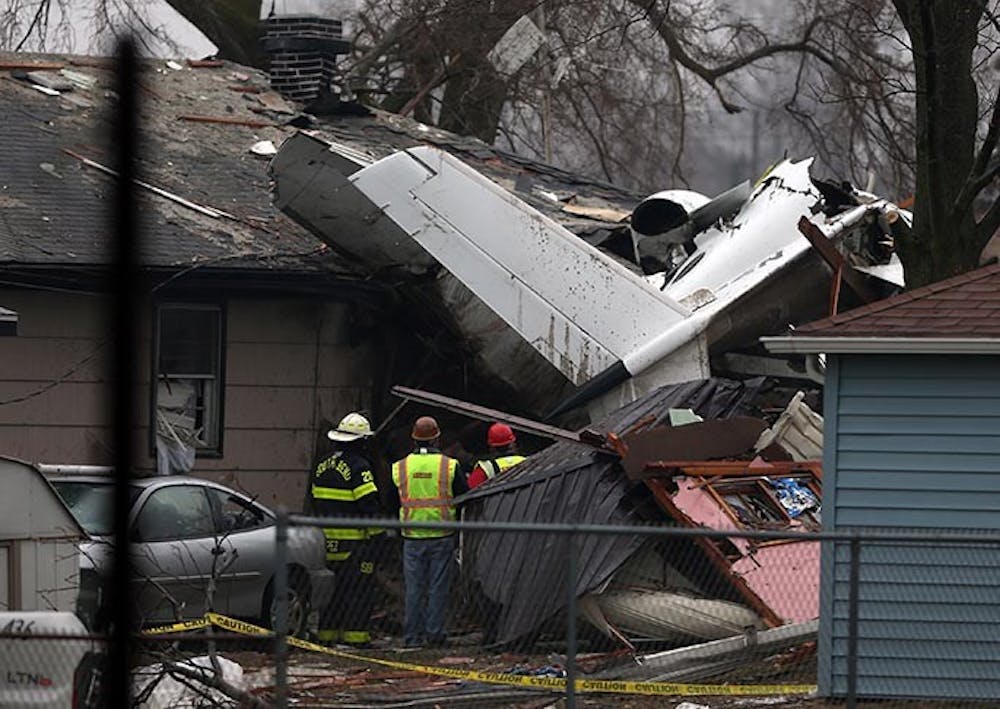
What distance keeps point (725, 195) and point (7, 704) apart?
13011 millimetres

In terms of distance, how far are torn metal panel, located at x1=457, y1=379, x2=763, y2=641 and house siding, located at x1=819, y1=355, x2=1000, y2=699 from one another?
1.92m

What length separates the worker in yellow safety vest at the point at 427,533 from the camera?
13875mm

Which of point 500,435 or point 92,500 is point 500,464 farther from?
point 92,500

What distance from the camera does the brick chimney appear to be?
79.5 ft

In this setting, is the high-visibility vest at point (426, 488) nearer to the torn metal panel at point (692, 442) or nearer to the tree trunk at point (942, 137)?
the torn metal panel at point (692, 442)

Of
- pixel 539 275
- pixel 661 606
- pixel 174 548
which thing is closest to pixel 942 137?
pixel 539 275

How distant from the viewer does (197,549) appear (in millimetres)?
14266

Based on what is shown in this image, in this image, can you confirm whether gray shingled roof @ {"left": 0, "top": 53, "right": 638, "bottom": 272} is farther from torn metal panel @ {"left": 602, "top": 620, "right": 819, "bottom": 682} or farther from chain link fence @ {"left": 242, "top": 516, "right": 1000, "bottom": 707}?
torn metal panel @ {"left": 602, "top": 620, "right": 819, "bottom": 682}

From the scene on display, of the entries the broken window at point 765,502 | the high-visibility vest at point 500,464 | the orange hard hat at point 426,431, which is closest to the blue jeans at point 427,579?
the orange hard hat at point 426,431

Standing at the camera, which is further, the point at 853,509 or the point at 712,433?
the point at 712,433

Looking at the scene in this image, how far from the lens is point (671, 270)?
1925 centimetres

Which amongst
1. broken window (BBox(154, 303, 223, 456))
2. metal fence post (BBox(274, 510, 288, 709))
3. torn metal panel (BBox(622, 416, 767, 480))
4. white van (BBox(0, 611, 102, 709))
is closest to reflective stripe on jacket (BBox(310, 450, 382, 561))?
torn metal panel (BBox(622, 416, 767, 480))

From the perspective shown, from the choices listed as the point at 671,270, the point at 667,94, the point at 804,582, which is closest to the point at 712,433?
the point at 804,582

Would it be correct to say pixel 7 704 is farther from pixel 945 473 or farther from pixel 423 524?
pixel 945 473
